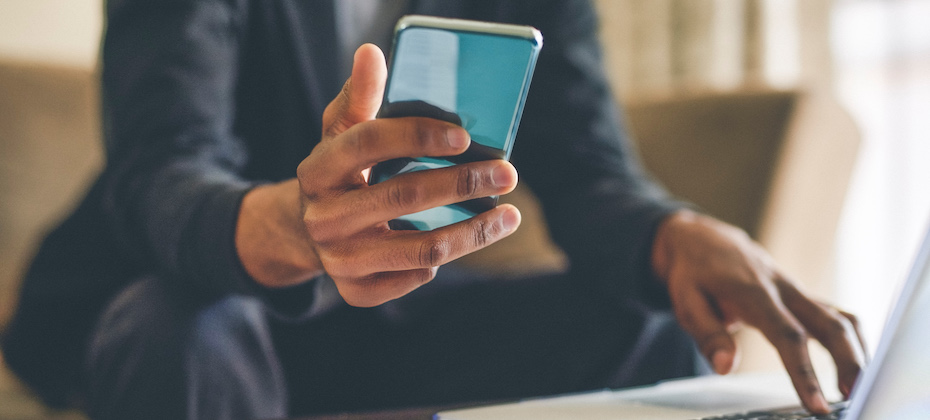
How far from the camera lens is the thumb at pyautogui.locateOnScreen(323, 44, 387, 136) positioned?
0.89ft

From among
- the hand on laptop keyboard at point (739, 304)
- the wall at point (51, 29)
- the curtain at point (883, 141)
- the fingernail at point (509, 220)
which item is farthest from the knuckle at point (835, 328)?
the wall at point (51, 29)

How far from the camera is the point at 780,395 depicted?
395 mm

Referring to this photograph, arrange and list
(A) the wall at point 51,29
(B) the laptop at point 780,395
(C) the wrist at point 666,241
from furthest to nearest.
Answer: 1. (A) the wall at point 51,29
2. (C) the wrist at point 666,241
3. (B) the laptop at point 780,395

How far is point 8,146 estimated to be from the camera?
3.91 ft

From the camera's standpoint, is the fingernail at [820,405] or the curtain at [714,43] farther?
the curtain at [714,43]

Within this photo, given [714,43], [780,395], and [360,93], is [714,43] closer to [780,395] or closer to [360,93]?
[780,395]

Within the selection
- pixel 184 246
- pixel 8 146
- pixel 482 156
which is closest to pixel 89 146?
pixel 8 146

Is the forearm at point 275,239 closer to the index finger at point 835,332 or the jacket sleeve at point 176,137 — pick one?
the jacket sleeve at point 176,137

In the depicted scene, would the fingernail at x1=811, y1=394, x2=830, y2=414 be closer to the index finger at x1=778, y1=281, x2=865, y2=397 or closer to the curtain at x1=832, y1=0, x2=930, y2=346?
the index finger at x1=778, y1=281, x2=865, y2=397

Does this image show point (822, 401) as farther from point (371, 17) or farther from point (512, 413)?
point (371, 17)

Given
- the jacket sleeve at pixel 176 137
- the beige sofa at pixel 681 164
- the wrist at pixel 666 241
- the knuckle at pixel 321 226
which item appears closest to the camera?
the knuckle at pixel 321 226

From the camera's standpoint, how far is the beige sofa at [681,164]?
966mm

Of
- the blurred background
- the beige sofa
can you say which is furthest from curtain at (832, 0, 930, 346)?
the beige sofa

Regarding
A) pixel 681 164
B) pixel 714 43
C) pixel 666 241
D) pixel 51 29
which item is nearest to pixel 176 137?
pixel 666 241
